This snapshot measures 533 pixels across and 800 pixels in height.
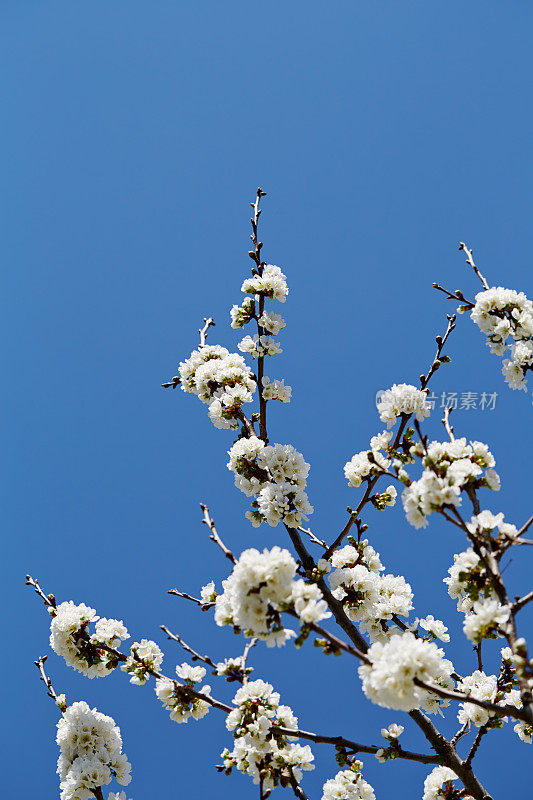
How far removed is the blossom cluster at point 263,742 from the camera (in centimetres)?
411

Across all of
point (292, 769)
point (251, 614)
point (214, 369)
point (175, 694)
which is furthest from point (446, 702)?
point (214, 369)

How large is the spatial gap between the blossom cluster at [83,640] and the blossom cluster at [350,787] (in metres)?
2.65

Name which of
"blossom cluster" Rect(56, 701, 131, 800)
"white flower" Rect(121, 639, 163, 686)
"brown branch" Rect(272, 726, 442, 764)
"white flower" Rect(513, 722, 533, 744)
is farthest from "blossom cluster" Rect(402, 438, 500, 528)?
"blossom cluster" Rect(56, 701, 131, 800)

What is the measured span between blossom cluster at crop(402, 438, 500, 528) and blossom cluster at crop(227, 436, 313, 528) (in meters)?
1.64

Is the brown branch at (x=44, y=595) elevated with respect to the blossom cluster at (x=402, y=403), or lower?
lower

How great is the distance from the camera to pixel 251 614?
130 inches

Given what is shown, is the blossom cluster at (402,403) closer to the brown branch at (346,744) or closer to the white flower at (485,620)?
the white flower at (485,620)

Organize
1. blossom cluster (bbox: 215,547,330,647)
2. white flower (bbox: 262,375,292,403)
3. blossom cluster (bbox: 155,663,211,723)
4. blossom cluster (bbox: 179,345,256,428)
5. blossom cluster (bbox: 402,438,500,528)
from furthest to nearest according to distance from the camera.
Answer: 1. white flower (bbox: 262,375,292,403)
2. blossom cluster (bbox: 179,345,256,428)
3. blossom cluster (bbox: 155,663,211,723)
4. blossom cluster (bbox: 402,438,500,528)
5. blossom cluster (bbox: 215,547,330,647)

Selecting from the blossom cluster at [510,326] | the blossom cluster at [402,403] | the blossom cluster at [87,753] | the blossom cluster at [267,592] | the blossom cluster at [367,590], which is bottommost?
the blossom cluster at [87,753]

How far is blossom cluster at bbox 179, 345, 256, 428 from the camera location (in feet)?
19.8

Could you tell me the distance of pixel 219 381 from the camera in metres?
6.26

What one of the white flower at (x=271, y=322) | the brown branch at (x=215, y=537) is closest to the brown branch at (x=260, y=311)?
the white flower at (x=271, y=322)

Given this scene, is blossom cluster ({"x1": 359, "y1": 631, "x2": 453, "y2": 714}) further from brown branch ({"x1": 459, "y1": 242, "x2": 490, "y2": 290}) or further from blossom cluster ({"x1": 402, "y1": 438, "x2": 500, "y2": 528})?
brown branch ({"x1": 459, "y1": 242, "x2": 490, "y2": 290})

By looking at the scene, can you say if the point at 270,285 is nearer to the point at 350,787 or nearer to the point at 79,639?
the point at 79,639
